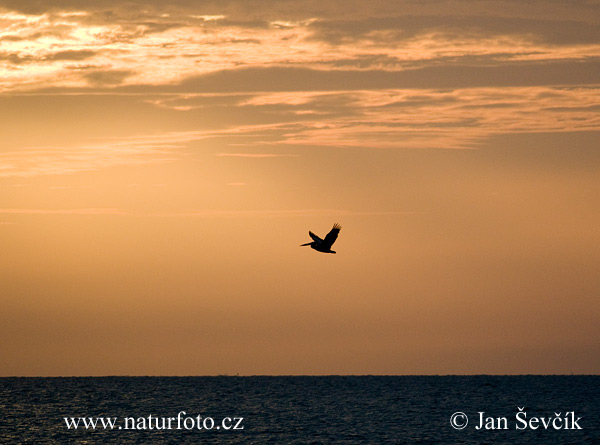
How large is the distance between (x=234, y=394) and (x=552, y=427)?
65116mm

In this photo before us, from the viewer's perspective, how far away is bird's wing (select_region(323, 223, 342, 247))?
50138 mm

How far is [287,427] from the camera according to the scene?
258ft

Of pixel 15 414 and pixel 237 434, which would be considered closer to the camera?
pixel 237 434

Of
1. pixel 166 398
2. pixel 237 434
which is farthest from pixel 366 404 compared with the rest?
pixel 237 434

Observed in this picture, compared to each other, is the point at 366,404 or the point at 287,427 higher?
the point at 366,404

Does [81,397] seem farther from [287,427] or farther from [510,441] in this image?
[510,441]

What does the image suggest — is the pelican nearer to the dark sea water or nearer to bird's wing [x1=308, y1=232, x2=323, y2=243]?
bird's wing [x1=308, y1=232, x2=323, y2=243]
